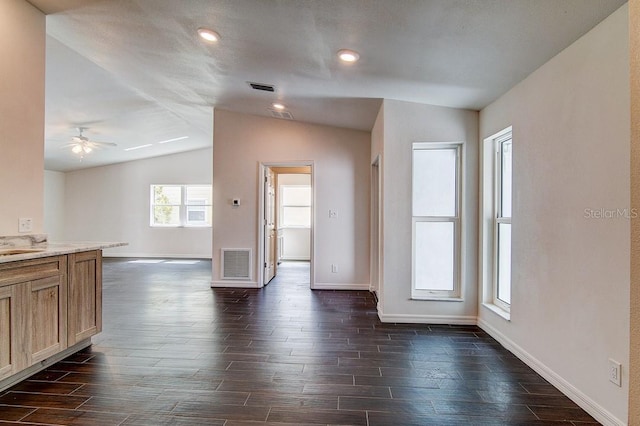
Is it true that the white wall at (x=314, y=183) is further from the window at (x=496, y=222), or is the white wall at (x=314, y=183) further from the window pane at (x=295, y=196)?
the window pane at (x=295, y=196)

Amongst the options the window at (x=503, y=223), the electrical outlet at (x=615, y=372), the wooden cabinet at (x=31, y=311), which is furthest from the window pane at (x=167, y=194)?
the electrical outlet at (x=615, y=372)

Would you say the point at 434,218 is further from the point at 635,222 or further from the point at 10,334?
the point at 10,334

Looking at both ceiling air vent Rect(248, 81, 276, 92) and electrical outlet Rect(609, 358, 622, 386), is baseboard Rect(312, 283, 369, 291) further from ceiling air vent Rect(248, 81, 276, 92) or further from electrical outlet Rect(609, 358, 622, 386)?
electrical outlet Rect(609, 358, 622, 386)

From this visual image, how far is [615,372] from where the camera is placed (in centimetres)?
182

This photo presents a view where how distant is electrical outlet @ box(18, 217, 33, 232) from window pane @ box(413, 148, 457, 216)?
355 cm

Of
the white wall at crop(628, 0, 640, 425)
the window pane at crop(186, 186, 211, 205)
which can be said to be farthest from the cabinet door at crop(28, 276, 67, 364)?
the window pane at crop(186, 186, 211, 205)

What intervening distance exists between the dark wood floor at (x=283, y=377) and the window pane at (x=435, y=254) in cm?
51

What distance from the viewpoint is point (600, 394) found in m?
1.93

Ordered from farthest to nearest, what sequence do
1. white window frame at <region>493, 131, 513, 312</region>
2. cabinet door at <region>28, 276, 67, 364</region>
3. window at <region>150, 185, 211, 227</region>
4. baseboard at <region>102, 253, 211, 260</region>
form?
window at <region>150, 185, 211, 227</region> → baseboard at <region>102, 253, 211, 260</region> → white window frame at <region>493, 131, 513, 312</region> → cabinet door at <region>28, 276, 67, 364</region>

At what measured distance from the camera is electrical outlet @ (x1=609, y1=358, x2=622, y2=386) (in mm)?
1790

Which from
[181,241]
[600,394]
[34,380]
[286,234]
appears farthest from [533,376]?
→ [181,241]

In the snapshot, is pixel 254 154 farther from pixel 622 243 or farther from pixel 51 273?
pixel 622 243

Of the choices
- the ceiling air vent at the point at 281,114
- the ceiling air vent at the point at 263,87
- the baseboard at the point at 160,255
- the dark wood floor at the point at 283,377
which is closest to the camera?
the dark wood floor at the point at 283,377

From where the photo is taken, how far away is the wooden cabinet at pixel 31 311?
2.13 m
